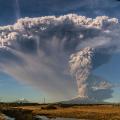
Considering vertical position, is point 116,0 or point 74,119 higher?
point 116,0

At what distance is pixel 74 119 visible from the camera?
107m

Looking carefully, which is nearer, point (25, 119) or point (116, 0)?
point (116, 0)

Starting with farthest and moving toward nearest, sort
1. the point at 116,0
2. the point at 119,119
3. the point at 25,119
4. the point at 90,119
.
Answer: the point at 90,119, the point at 119,119, the point at 25,119, the point at 116,0

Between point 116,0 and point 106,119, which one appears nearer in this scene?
point 116,0

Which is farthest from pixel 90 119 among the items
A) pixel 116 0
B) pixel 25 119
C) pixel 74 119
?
pixel 116 0

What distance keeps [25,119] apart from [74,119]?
1117 inches

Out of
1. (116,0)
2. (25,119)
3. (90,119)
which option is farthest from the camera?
(90,119)

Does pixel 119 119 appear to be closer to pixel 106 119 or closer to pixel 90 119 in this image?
pixel 106 119

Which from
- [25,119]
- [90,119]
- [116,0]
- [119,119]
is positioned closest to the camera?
[116,0]

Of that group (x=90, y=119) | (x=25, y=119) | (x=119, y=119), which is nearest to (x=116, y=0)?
(x=25, y=119)

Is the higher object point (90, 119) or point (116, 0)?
point (116, 0)

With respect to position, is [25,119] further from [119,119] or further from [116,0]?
[116,0]

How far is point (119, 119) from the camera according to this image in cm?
8956

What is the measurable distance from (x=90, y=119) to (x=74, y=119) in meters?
6.03
